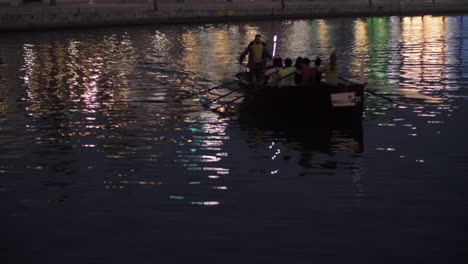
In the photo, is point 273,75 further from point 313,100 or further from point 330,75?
point 313,100

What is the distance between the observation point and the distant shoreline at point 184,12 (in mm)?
68438

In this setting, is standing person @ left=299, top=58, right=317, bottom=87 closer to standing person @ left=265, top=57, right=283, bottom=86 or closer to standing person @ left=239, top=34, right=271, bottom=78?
standing person @ left=265, top=57, right=283, bottom=86

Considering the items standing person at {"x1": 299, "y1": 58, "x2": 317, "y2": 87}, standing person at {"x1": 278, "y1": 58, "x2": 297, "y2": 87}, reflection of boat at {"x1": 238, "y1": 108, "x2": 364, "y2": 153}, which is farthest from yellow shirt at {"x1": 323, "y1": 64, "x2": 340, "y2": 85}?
reflection of boat at {"x1": 238, "y1": 108, "x2": 364, "y2": 153}

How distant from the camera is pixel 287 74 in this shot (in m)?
22.3

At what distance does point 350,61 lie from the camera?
43656 millimetres

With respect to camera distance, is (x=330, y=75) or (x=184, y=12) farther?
(x=184, y=12)

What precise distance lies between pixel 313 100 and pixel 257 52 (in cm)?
706

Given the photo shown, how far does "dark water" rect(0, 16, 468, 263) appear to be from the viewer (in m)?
11.0

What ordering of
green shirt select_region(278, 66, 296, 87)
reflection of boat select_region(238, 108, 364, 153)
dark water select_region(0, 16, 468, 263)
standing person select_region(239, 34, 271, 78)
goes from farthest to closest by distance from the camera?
1. standing person select_region(239, 34, 271, 78)
2. green shirt select_region(278, 66, 296, 87)
3. reflection of boat select_region(238, 108, 364, 153)
4. dark water select_region(0, 16, 468, 263)

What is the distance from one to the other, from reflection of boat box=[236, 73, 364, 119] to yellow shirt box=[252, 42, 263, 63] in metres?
4.38

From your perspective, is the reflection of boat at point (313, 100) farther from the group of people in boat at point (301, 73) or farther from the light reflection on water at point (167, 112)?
the light reflection on water at point (167, 112)

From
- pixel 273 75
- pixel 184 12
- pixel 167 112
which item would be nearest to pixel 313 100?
pixel 273 75

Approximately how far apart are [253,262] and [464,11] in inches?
4420

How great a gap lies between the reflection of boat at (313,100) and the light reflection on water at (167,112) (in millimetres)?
858
